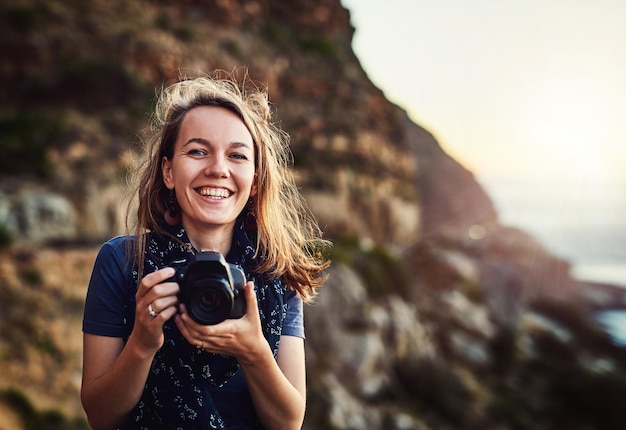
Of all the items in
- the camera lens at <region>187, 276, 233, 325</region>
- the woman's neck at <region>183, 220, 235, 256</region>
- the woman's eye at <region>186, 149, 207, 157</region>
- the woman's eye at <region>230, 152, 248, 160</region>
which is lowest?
the camera lens at <region>187, 276, 233, 325</region>

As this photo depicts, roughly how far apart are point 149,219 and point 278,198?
16.3 inches

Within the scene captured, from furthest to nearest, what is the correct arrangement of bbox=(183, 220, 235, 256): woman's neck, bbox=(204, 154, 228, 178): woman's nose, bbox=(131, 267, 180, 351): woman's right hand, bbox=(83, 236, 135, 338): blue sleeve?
bbox=(183, 220, 235, 256): woman's neck → bbox=(204, 154, 228, 178): woman's nose → bbox=(83, 236, 135, 338): blue sleeve → bbox=(131, 267, 180, 351): woman's right hand

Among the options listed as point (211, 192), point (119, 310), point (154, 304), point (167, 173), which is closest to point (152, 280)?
point (154, 304)

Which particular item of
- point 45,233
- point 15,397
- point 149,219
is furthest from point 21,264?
point 149,219

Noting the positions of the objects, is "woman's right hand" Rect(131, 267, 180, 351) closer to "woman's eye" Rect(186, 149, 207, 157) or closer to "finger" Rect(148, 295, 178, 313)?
"finger" Rect(148, 295, 178, 313)

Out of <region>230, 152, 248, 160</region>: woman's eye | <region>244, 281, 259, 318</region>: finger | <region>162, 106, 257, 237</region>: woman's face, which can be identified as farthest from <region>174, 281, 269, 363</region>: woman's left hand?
<region>230, 152, 248, 160</region>: woman's eye

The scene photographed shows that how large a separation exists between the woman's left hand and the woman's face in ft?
1.11

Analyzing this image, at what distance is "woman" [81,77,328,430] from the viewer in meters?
1.55

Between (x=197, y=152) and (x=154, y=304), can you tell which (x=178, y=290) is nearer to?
(x=154, y=304)

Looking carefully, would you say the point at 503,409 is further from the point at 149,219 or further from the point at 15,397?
the point at 149,219

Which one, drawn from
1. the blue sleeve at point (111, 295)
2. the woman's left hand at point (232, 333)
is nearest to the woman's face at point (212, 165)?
the blue sleeve at point (111, 295)

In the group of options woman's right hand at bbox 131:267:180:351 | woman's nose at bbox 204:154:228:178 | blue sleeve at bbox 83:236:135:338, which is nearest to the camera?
woman's right hand at bbox 131:267:180:351

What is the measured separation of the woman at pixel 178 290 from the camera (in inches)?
61.2

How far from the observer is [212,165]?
1747 millimetres
